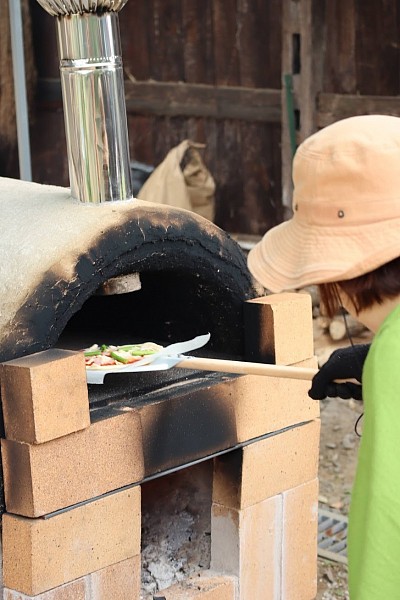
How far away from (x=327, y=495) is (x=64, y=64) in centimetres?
247

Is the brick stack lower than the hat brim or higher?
lower

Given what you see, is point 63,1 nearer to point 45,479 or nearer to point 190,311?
point 190,311

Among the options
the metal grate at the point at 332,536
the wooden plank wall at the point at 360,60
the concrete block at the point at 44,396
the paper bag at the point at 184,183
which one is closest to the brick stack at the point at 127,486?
the concrete block at the point at 44,396

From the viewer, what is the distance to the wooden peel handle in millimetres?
2920

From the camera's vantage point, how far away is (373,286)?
6.26 ft

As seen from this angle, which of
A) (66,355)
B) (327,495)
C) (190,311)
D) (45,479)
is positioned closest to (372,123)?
(66,355)

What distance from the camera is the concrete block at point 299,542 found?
354 cm

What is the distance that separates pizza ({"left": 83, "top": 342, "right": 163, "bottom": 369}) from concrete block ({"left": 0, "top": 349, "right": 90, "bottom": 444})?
0.24 m

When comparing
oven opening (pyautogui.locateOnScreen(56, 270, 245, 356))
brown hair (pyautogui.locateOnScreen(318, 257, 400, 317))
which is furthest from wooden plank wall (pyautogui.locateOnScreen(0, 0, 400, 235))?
brown hair (pyautogui.locateOnScreen(318, 257, 400, 317))

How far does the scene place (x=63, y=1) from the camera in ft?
9.96

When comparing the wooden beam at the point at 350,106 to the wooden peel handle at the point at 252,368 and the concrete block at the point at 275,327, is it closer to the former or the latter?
the concrete block at the point at 275,327

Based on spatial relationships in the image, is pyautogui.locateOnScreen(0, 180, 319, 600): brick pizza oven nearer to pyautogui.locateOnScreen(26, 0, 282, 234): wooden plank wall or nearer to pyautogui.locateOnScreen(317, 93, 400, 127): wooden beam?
pyautogui.locateOnScreen(317, 93, 400, 127): wooden beam

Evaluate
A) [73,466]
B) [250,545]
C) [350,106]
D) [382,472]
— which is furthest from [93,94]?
[350,106]

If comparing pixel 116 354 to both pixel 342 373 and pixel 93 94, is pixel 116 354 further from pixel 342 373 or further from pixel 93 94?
pixel 342 373
